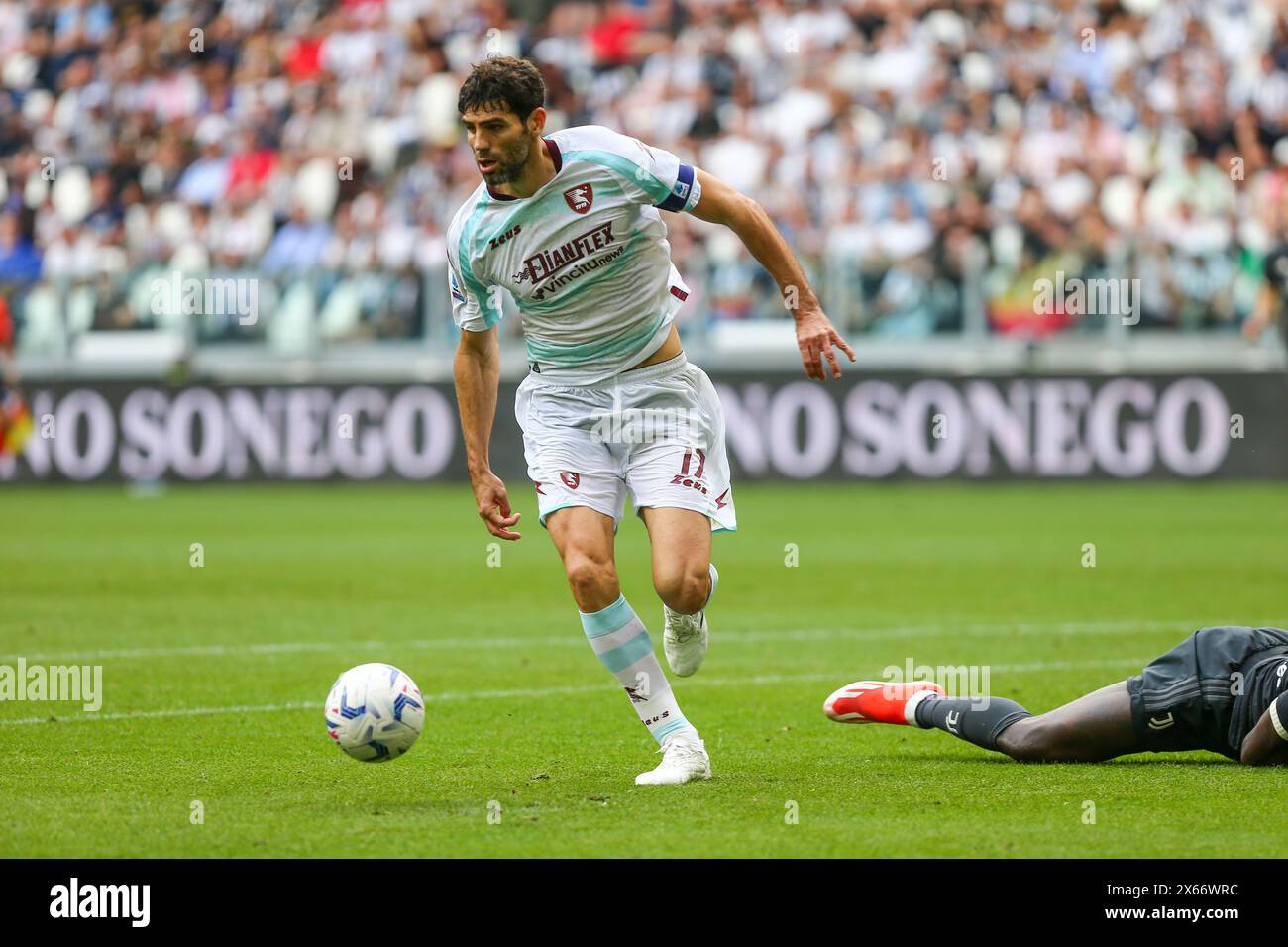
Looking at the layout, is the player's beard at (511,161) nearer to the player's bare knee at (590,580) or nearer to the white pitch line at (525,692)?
the player's bare knee at (590,580)

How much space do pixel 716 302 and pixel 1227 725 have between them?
15.2 metres

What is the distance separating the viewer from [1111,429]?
20188 millimetres

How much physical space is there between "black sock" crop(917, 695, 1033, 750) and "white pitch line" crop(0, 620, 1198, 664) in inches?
135

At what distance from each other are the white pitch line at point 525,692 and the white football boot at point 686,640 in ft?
5.61

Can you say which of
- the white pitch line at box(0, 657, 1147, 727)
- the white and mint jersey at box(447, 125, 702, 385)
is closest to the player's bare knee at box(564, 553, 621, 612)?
the white and mint jersey at box(447, 125, 702, 385)

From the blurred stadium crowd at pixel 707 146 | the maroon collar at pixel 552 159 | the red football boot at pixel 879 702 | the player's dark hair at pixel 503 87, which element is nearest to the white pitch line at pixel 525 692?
the red football boot at pixel 879 702

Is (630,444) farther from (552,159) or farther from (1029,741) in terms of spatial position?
(1029,741)

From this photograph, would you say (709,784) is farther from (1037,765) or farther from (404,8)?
(404,8)

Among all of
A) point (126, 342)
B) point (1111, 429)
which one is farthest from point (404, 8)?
point (1111, 429)

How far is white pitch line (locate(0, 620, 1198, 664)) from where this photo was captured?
10.3 m

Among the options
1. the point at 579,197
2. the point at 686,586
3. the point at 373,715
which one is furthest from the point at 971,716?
the point at 579,197

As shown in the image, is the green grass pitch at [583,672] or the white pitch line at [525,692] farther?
the white pitch line at [525,692]

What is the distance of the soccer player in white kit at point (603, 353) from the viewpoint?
6602 mm

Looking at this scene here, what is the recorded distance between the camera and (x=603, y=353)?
7.09 meters
